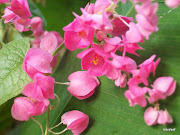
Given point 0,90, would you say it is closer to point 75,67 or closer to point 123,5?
point 75,67

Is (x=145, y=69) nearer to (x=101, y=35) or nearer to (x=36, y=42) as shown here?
(x=101, y=35)

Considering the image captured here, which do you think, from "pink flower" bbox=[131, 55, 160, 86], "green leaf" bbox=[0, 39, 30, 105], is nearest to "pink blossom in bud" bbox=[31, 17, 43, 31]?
"green leaf" bbox=[0, 39, 30, 105]

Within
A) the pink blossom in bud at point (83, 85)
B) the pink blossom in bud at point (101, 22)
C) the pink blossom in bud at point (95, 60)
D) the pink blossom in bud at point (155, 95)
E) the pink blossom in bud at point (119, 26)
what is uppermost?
the pink blossom in bud at point (101, 22)

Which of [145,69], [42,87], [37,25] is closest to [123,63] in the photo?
[145,69]

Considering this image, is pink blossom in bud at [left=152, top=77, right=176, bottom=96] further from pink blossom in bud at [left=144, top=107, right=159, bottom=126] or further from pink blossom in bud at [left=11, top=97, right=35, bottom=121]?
pink blossom in bud at [left=11, top=97, right=35, bottom=121]

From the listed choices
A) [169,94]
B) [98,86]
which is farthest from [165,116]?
[98,86]

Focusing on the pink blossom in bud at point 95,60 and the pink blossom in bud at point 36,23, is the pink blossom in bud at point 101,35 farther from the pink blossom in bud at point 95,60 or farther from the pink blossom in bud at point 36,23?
the pink blossom in bud at point 36,23

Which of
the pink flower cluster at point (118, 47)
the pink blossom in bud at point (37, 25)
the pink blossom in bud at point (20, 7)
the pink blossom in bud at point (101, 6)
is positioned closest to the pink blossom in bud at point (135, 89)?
the pink flower cluster at point (118, 47)
